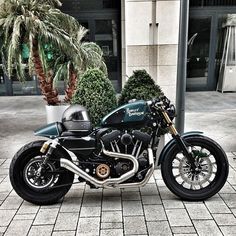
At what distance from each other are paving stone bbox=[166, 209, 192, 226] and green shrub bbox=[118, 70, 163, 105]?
4.58 feet

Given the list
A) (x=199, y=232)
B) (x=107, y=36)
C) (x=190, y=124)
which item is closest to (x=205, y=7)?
(x=107, y=36)

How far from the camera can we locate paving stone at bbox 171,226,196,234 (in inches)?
110

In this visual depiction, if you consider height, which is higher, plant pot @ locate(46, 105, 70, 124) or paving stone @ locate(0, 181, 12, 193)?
plant pot @ locate(46, 105, 70, 124)

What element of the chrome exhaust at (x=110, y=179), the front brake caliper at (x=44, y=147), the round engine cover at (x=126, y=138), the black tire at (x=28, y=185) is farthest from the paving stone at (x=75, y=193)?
the round engine cover at (x=126, y=138)

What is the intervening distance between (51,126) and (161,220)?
1398 millimetres

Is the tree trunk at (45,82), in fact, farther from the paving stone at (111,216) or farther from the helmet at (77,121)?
the paving stone at (111,216)

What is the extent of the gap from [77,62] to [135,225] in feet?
10.7

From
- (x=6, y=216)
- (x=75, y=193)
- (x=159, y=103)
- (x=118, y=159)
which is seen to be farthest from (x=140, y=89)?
(x=6, y=216)

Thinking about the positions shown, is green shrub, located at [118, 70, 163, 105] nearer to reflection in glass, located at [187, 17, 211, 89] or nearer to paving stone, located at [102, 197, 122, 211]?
paving stone, located at [102, 197, 122, 211]

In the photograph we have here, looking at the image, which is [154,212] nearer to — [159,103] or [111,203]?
[111,203]

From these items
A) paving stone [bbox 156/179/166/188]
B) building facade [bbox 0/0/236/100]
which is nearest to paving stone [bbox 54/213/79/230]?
paving stone [bbox 156/179/166/188]

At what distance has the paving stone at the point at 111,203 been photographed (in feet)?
10.6

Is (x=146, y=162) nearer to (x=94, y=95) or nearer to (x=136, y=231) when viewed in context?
(x=136, y=231)

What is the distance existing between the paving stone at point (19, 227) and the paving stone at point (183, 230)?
1300 mm
